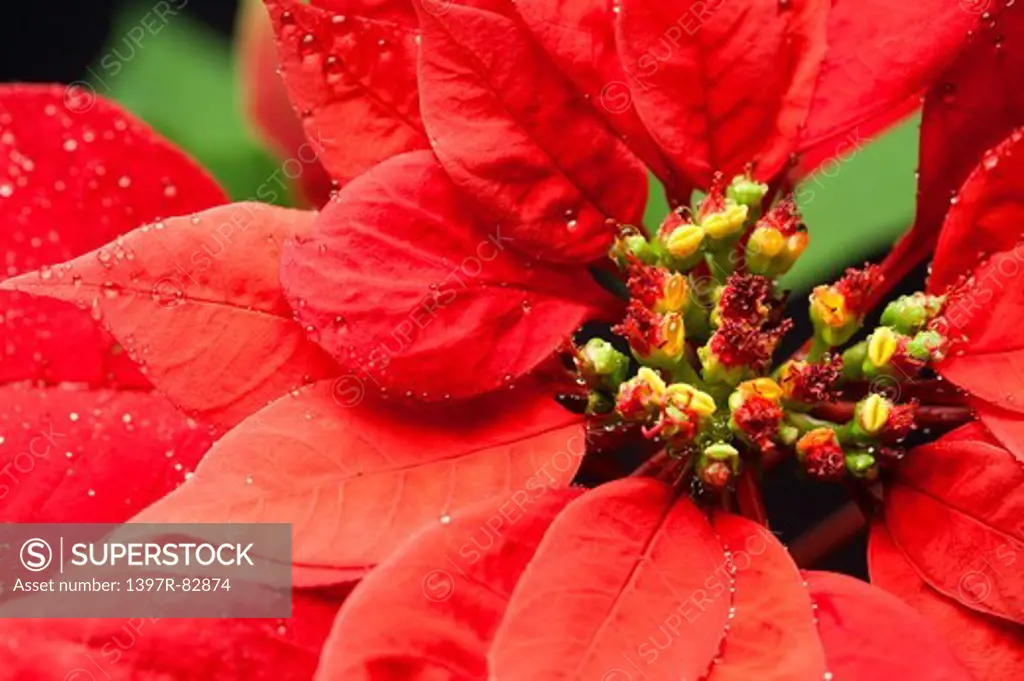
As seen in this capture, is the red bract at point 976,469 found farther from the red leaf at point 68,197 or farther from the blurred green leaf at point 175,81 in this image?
the blurred green leaf at point 175,81

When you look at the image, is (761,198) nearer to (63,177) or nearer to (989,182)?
(989,182)

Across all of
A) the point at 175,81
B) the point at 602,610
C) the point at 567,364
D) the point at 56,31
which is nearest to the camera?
the point at 602,610

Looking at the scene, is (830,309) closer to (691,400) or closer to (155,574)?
(691,400)

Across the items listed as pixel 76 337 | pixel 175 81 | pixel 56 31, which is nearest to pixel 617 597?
pixel 76 337

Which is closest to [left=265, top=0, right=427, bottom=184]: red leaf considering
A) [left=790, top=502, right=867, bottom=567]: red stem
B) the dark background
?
[left=790, top=502, right=867, bottom=567]: red stem

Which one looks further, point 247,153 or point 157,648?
point 247,153

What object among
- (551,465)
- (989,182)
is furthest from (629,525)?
(989,182)

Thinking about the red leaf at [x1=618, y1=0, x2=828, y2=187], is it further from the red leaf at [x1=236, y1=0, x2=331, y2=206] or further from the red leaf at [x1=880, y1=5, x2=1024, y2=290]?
the red leaf at [x1=236, y1=0, x2=331, y2=206]
